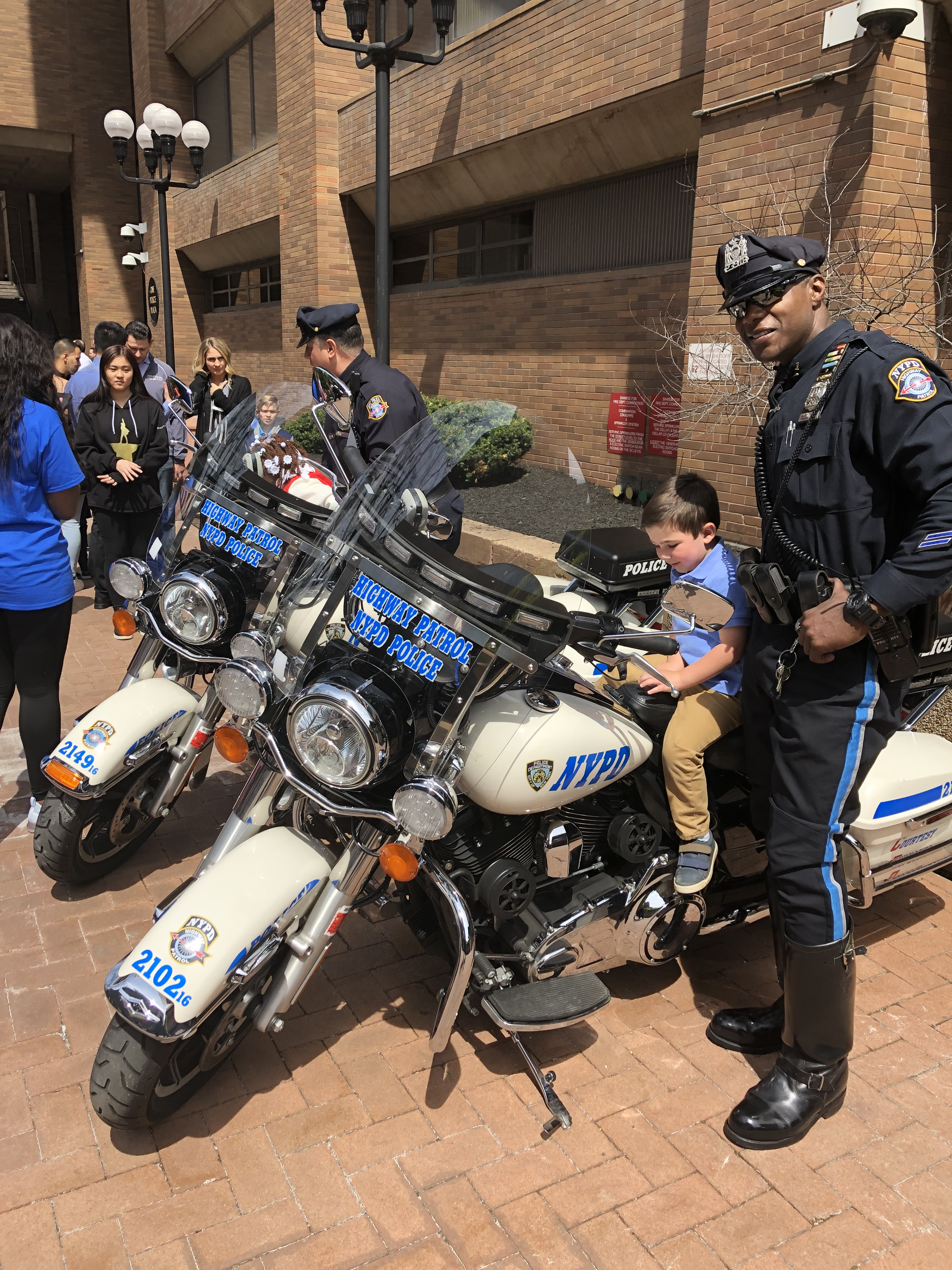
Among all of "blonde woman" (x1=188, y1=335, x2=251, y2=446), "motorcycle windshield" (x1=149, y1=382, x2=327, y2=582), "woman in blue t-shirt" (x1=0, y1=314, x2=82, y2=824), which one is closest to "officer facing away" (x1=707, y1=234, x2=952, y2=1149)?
"motorcycle windshield" (x1=149, y1=382, x2=327, y2=582)

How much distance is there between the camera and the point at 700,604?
2393 mm

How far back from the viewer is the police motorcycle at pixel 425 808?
2287 mm

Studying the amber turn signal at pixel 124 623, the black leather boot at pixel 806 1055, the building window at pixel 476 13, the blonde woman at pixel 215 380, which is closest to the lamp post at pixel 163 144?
the building window at pixel 476 13

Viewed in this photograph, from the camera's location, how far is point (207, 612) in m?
3.29

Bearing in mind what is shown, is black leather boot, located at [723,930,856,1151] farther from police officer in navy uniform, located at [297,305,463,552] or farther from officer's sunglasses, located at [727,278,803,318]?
police officer in navy uniform, located at [297,305,463,552]

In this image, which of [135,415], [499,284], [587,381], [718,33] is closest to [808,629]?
[135,415]

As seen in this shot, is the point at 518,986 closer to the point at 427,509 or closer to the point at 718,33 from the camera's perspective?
the point at 427,509

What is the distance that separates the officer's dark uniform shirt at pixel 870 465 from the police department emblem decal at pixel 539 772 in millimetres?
841

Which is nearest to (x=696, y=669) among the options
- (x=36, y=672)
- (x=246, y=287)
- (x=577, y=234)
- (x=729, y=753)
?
(x=729, y=753)

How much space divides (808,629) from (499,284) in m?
10.3

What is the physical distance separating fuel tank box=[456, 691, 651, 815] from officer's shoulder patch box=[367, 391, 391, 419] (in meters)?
2.10

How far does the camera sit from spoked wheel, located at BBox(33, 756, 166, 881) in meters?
3.41

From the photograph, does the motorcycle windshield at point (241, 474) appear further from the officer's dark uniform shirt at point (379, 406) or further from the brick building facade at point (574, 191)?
the brick building facade at point (574, 191)

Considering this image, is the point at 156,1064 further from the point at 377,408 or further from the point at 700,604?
the point at 377,408
